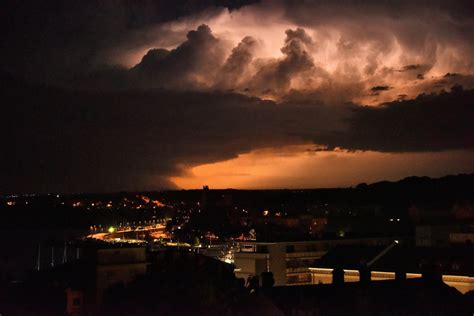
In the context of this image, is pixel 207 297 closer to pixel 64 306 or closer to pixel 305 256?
pixel 64 306

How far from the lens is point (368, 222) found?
93.6 meters

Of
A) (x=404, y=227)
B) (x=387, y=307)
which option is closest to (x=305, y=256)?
(x=404, y=227)

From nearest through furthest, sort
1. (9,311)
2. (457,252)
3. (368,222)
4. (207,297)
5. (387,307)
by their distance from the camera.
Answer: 1. (207,297)
2. (387,307)
3. (9,311)
4. (457,252)
5. (368,222)

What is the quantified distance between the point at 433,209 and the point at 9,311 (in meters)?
101

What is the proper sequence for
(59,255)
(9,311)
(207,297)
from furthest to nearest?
(59,255) → (9,311) → (207,297)

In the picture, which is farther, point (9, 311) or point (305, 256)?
point (305, 256)

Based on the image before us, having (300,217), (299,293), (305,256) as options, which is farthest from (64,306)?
(300,217)

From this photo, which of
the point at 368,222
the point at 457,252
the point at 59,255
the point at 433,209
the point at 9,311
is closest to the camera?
the point at 9,311

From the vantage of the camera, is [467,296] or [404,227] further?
[404,227]

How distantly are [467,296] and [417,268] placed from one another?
10.5 metres

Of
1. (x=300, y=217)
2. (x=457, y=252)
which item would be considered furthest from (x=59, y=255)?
(x=457, y=252)

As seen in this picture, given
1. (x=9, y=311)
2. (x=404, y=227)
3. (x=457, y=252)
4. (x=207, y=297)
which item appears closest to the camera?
(x=207, y=297)

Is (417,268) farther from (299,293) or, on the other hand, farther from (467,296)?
(299,293)

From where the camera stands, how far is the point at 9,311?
86.0 ft
